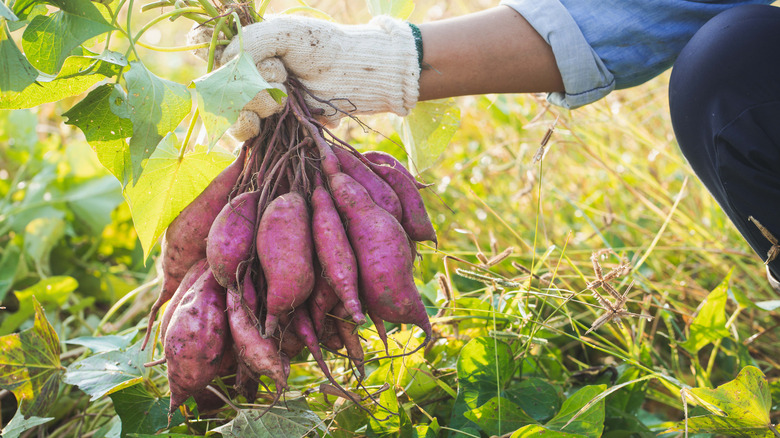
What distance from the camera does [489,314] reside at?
1.00m

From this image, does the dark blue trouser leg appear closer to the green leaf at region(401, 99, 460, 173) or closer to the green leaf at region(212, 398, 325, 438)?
the green leaf at region(401, 99, 460, 173)

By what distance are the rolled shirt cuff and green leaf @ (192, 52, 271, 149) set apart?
531mm

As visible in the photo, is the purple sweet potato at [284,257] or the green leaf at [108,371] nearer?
the purple sweet potato at [284,257]

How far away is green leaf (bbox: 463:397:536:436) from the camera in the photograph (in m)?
0.82

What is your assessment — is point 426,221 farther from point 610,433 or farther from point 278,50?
point 610,433

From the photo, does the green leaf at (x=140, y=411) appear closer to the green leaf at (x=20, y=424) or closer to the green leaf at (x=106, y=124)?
the green leaf at (x=20, y=424)

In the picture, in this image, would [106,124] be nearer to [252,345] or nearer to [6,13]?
[6,13]

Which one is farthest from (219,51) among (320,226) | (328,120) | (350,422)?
(350,422)

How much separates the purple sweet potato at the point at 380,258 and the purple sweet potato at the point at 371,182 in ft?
0.11

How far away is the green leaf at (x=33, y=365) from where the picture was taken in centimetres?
86

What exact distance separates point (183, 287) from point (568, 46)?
2.42ft

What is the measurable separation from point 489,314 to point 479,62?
0.46 meters

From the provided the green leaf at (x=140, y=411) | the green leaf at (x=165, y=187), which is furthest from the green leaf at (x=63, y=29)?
the green leaf at (x=140, y=411)

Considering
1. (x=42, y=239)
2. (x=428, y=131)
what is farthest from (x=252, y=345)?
(x=42, y=239)
